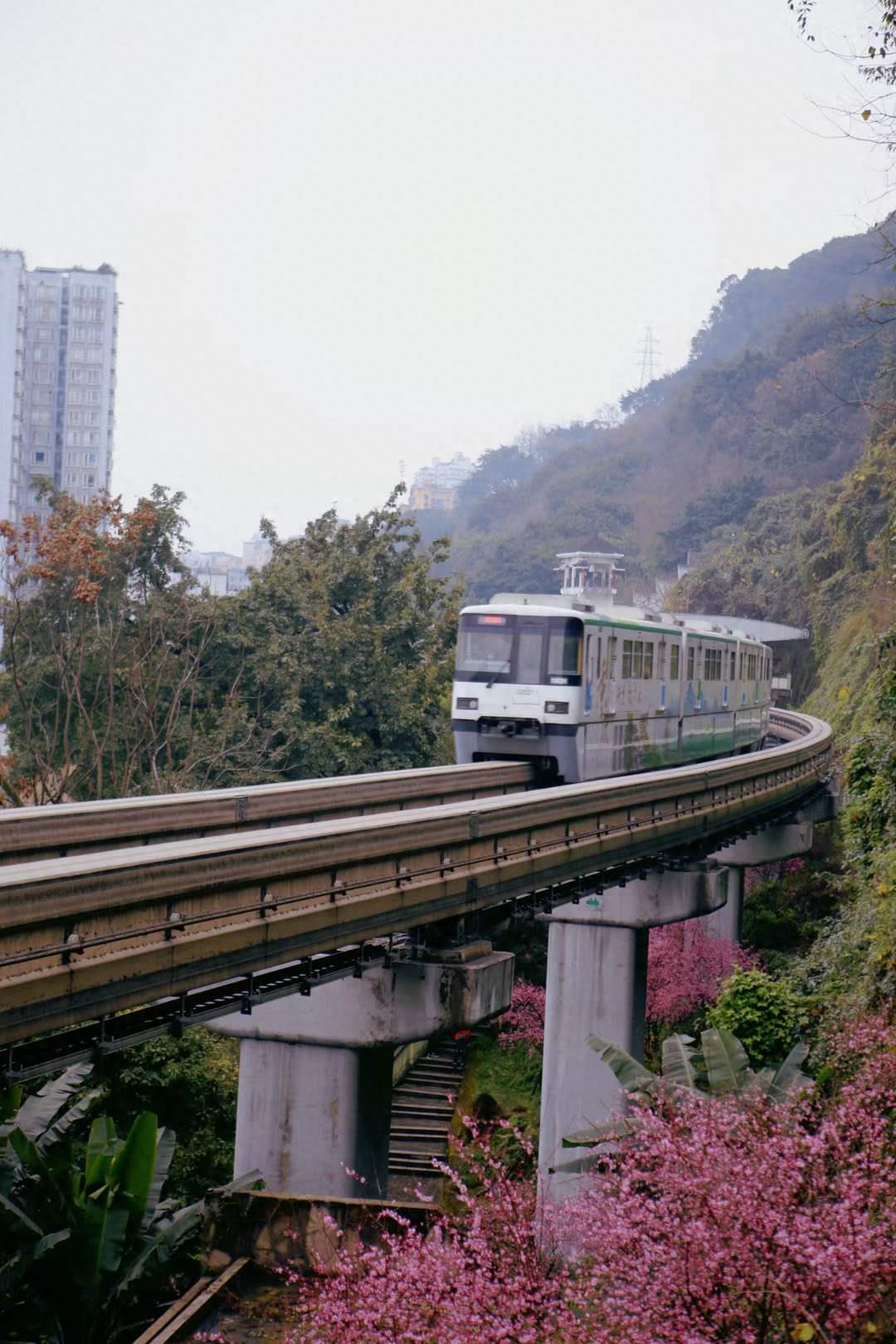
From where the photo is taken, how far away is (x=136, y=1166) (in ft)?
38.9

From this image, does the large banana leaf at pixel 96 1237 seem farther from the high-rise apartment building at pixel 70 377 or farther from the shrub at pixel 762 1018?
the high-rise apartment building at pixel 70 377

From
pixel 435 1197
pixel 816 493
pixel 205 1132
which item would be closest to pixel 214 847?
pixel 205 1132

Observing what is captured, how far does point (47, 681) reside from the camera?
30688 millimetres

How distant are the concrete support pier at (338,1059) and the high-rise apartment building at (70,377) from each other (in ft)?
271

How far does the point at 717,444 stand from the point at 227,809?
103430 mm

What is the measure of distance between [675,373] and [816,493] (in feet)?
306

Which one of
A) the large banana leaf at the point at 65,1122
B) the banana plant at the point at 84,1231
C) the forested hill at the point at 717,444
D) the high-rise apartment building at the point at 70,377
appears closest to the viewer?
the banana plant at the point at 84,1231

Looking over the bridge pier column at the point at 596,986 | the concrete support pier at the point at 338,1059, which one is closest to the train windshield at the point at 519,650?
the bridge pier column at the point at 596,986

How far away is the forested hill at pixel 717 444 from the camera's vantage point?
91.7 metres

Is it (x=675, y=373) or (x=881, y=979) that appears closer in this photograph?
(x=881, y=979)

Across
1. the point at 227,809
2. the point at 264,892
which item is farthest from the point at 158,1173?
the point at 264,892

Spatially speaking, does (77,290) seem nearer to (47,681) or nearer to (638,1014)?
(47,681)

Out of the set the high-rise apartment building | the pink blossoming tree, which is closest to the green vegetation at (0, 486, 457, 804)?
the pink blossoming tree

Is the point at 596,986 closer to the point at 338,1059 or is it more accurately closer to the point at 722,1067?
the point at 722,1067
